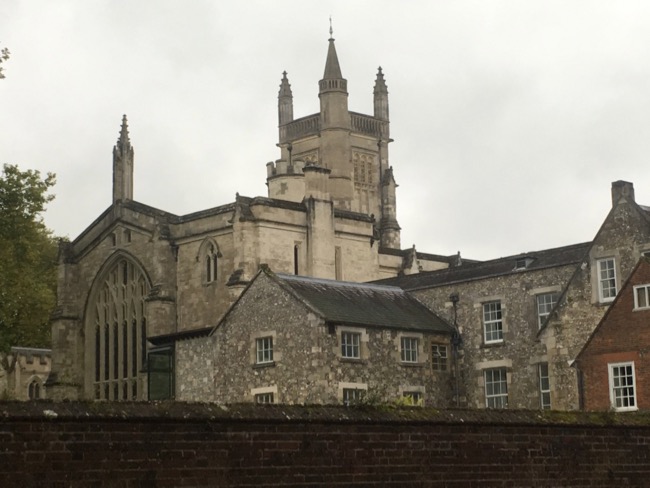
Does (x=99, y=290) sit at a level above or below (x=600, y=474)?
above

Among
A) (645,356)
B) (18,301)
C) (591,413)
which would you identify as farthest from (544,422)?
(18,301)

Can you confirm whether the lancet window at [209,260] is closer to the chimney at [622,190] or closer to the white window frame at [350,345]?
the white window frame at [350,345]

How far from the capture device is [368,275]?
Answer: 64.8 m

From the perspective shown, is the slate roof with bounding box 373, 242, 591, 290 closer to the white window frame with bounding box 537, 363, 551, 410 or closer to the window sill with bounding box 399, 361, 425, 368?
the white window frame with bounding box 537, 363, 551, 410

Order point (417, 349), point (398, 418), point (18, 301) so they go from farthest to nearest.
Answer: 1. point (18, 301)
2. point (417, 349)
3. point (398, 418)

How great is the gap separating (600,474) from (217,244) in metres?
42.4

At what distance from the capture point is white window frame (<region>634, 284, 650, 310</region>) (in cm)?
3800

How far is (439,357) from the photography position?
48469 mm

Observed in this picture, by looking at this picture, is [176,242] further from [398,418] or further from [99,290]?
[398,418]

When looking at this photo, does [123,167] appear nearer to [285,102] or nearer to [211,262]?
[211,262]

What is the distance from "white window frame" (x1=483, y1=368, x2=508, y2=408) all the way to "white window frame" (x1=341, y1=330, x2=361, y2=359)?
5732mm

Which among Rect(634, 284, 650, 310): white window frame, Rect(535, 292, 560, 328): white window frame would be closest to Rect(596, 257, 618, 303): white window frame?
Rect(535, 292, 560, 328): white window frame

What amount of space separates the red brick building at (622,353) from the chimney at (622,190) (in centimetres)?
483

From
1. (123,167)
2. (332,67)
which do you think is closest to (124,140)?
(123,167)
